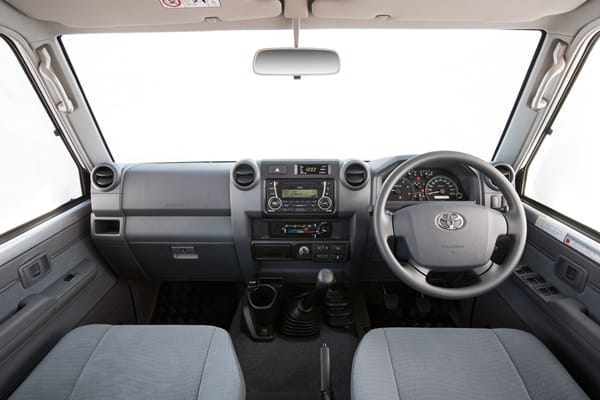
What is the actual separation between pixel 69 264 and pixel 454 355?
2179 millimetres

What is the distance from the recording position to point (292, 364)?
2.09 metres

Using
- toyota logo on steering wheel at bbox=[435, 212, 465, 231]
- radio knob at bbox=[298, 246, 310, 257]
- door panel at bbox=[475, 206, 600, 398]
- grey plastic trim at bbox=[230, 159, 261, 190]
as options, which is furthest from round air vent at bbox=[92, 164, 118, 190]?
door panel at bbox=[475, 206, 600, 398]

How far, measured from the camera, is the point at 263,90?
230 cm

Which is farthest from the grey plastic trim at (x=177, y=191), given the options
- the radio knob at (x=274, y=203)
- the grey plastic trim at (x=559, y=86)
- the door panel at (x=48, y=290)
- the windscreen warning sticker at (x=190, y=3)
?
the grey plastic trim at (x=559, y=86)

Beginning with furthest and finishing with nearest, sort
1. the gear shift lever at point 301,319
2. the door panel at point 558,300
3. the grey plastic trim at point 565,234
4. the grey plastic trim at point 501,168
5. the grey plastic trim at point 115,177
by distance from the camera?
the gear shift lever at point 301,319, the grey plastic trim at point 115,177, the grey plastic trim at point 501,168, the grey plastic trim at point 565,234, the door panel at point 558,300

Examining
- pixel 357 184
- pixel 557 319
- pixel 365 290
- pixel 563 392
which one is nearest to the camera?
pixel 563 392

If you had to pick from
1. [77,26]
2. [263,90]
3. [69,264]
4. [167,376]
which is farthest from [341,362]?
[77,26]

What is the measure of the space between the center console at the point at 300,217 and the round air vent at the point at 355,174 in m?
0.06

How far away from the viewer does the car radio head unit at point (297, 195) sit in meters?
1.85

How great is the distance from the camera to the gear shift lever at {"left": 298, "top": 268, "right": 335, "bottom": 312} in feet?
5.55

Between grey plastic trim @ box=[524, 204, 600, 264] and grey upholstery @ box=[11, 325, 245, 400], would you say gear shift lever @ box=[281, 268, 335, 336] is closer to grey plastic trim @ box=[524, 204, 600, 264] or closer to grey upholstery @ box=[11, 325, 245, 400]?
grey upholstery @ box=[11, 325, 245, 400]

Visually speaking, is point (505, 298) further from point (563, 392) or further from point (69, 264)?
point (69, 264)

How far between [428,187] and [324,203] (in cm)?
63

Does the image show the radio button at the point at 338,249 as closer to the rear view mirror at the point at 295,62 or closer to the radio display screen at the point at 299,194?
the radio display screen at the point at 299,194
